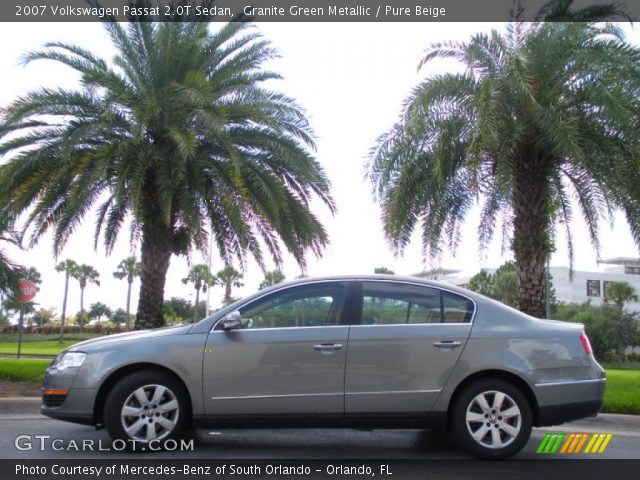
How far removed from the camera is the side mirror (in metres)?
6.03

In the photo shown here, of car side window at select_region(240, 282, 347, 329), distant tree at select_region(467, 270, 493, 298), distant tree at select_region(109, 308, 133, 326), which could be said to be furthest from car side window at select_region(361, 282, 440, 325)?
distant tree at select_region(109, 308, 133, 326)

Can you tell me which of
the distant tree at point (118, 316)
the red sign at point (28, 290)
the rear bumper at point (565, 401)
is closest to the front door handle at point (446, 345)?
the rear bumper at point (565, 401)

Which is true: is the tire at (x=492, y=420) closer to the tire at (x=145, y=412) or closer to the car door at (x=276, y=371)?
the car door at (x=276, y=371)

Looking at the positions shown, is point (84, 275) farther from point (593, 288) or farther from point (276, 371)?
point (276, 371)

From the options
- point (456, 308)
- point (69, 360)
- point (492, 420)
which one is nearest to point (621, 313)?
point (456, 308)

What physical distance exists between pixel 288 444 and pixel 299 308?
1.44 metres

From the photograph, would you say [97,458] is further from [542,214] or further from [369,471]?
[542,214]

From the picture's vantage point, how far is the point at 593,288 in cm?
9231

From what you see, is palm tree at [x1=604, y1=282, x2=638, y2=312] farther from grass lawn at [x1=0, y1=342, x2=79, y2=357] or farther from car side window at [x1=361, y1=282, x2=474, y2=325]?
car side window at [x1=361, y1=282, x2=474, y2=325]

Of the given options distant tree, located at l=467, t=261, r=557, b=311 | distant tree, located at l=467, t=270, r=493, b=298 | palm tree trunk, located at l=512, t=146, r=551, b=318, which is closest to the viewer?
palm tree trunk, located at l=512, t=146, r=551, b=318

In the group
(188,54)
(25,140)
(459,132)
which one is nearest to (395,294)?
(459,132)

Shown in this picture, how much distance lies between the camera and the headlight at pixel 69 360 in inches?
239

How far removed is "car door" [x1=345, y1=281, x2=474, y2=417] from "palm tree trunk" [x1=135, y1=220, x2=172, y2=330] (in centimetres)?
835

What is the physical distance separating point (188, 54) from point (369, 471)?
32.3ft
